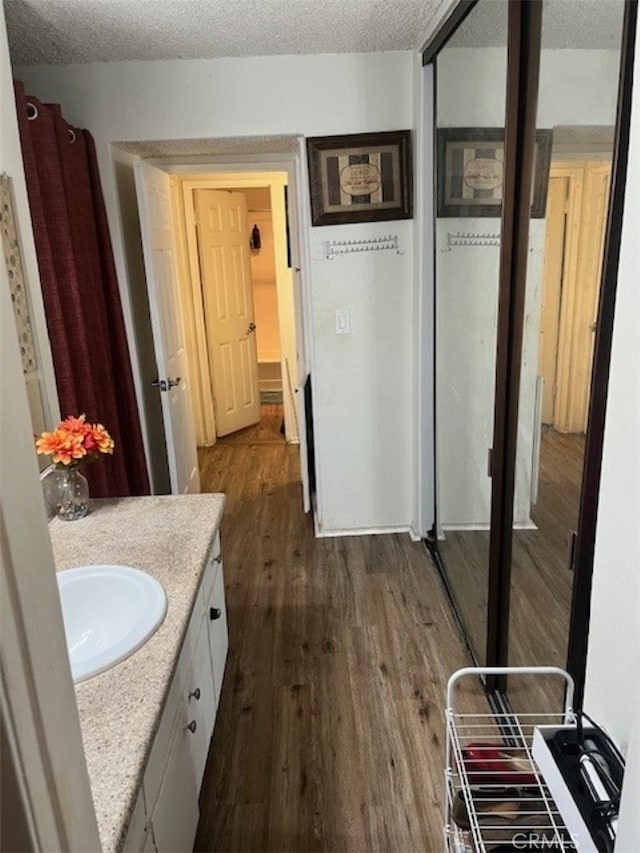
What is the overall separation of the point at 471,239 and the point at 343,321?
38.7 inches

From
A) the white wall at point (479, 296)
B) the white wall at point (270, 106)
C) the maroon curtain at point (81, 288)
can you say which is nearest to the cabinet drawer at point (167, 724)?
the white wall at point (479, 296)

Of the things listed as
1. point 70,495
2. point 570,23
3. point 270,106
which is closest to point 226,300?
point 270,106

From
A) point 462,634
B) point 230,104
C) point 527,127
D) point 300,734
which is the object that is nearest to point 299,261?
point 230,104

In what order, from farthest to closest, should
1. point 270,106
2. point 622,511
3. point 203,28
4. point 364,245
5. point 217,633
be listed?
point 364,245
point 270,106
point 203,28
point 217,633
point 622,511

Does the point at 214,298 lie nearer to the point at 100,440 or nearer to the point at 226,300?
the point at 226,300

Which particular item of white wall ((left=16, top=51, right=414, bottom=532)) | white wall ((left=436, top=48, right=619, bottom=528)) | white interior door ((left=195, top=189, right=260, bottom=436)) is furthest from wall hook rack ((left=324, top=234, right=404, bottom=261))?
white interior door ((left=195, top=189, right=260, bottom=436))

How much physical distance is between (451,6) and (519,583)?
79.2 inches

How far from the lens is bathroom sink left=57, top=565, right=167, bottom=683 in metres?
1.36

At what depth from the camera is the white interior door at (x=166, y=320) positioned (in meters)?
3.00

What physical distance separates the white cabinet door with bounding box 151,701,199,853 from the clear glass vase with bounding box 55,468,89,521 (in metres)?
0.80

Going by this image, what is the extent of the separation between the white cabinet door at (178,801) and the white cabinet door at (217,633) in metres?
0.39

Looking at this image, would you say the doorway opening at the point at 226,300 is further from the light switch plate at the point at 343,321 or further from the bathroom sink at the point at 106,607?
the bathroom sink at the point at 106,607

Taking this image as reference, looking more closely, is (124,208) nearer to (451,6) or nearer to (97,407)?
(97,407)

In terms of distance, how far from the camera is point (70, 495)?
190 centimetres
